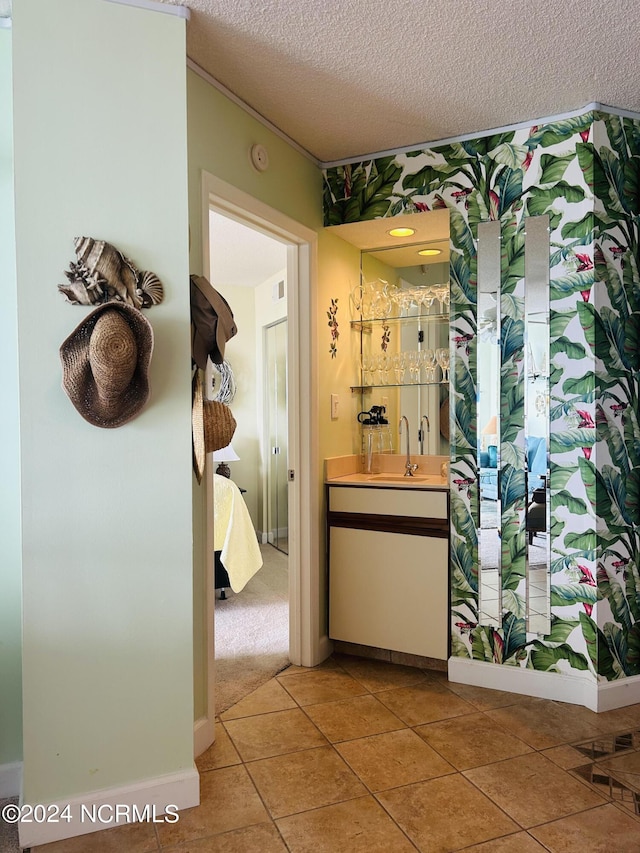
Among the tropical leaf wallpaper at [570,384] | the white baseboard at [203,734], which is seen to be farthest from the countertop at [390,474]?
the white baseboard at [203,734]

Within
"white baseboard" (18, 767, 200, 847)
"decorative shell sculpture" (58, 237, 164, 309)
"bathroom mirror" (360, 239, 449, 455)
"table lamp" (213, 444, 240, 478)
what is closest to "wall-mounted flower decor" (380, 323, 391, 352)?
"bathroom mirror" (360, 239, 449, 455)

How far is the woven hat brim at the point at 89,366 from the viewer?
1947 millimetres

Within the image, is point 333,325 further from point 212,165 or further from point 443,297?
point 212,165

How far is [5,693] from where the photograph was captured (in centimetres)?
225

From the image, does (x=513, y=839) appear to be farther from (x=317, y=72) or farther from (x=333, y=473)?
(x=317, y=72)

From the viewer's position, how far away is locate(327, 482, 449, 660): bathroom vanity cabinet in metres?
3.24

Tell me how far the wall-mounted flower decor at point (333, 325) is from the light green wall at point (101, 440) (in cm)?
150

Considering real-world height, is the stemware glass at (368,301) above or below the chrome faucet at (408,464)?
above

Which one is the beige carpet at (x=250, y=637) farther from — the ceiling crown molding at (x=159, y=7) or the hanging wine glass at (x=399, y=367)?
the ceiling crown molding at (x=159, y=7)

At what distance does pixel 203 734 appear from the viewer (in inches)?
99.8

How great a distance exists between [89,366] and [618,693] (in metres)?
2.54

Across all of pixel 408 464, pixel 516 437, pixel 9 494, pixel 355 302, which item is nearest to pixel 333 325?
pixel 355 302

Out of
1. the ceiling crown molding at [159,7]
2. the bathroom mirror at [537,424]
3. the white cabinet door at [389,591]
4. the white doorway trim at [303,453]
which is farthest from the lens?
the white doorway trim at [303,453]

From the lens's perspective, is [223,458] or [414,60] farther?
[223,458]
